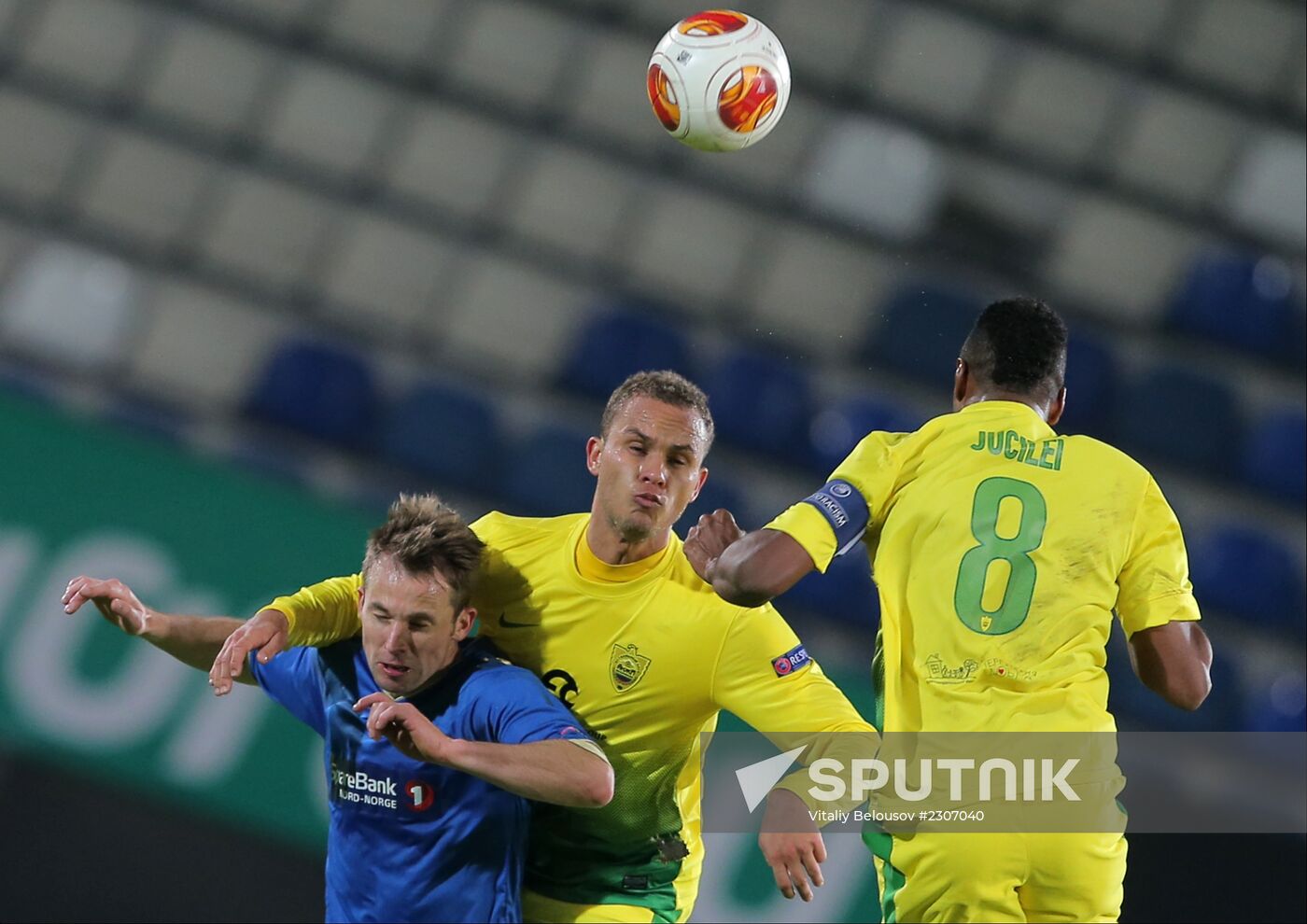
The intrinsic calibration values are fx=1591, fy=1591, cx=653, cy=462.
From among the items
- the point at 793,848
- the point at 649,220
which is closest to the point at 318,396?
the point at 649,220

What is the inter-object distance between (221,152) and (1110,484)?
5.76 meters

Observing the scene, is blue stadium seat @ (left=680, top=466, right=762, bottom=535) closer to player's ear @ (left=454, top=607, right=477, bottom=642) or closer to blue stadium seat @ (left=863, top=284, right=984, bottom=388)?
blue stadium seat @ (left=863, top=284, right=984, bottom=388)

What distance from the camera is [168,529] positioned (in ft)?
17.6

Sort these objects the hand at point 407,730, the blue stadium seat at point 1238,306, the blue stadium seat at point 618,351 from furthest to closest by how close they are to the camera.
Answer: the blue stadium seat at point 1238,306 < the blue stadium seat at point 618,351 < the hand at point 407,730

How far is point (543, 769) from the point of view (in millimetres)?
2916

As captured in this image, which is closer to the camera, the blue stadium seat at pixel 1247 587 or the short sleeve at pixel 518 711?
the short sleeve at pixel 518 711

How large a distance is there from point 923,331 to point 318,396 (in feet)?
9.31

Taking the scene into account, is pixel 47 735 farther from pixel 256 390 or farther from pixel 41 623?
pixel 256 390

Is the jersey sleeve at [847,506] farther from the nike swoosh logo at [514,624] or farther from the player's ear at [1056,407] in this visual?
the nike swoosh logo at [514,624]

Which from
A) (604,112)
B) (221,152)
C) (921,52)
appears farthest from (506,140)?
(921,52)

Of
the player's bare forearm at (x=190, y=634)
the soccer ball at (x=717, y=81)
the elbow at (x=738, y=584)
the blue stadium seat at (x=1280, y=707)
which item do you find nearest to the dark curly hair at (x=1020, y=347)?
the elbow at (x=738, y=584)

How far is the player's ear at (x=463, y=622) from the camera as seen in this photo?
10.7 ft

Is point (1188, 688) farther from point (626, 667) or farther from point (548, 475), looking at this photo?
point (548, 475)

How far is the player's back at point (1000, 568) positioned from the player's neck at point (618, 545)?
61 centimetres
